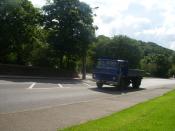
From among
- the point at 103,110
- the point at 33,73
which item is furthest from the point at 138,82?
the point at 103,110

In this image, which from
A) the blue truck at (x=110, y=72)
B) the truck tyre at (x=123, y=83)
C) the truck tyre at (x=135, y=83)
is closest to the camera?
the blue truck at (x=110, y=72)

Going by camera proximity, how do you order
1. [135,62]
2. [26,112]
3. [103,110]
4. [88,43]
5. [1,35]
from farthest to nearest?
[135,62]
[88,43]
[1,35]
[103,110]
[26,112]

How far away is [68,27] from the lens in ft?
166

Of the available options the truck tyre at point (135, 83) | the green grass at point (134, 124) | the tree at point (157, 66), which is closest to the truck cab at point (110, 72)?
the truck tyre at point (135, 83)

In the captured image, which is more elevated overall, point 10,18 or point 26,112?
point 10,18

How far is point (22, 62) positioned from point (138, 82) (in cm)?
1828

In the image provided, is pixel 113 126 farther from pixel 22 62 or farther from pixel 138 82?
pixel 22 62

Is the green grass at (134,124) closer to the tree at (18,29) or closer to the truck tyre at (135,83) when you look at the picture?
the truck tyre at (135,83)

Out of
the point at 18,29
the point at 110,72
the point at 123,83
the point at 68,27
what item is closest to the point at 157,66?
the point at 68,27

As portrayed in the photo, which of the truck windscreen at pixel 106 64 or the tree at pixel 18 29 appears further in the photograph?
the tree at pixel 18 29

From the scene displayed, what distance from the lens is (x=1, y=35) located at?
45.4m

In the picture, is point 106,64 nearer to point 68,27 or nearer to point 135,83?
point 135,83

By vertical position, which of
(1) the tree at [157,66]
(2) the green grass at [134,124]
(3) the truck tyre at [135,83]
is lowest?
(2) the green grass at [134,124]

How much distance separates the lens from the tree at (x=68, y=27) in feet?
165
